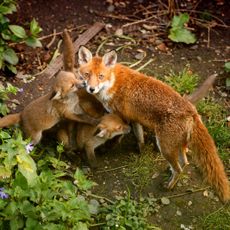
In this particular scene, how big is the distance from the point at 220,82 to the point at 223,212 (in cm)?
225

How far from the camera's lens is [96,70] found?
608cm

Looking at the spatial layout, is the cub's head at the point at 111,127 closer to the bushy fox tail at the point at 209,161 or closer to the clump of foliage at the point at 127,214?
the clump of foliage at the point at 127,214

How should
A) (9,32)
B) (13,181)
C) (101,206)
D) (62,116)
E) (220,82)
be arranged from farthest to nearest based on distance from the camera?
1. (220,82)
2. (9,32)
3. (62,116)
4. (101,206)
5. (13,181)

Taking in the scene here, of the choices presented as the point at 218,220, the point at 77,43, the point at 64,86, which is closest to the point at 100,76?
the point at 64,86

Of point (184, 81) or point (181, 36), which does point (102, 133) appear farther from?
point (181, 36)

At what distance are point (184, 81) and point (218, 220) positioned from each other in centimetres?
212

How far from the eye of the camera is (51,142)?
6363 mm

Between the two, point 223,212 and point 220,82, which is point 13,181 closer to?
point 223,212

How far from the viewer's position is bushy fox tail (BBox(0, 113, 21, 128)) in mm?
6027

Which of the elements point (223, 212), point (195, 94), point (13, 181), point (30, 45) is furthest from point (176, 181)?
point (30, 45)

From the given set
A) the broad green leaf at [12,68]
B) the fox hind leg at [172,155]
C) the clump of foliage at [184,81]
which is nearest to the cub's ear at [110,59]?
the fox hind leg at [172,155]

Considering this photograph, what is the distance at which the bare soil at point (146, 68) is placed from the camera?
591 cm

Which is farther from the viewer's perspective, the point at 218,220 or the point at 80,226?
the point at 218,220

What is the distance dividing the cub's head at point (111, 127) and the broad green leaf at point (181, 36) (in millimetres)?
2098
